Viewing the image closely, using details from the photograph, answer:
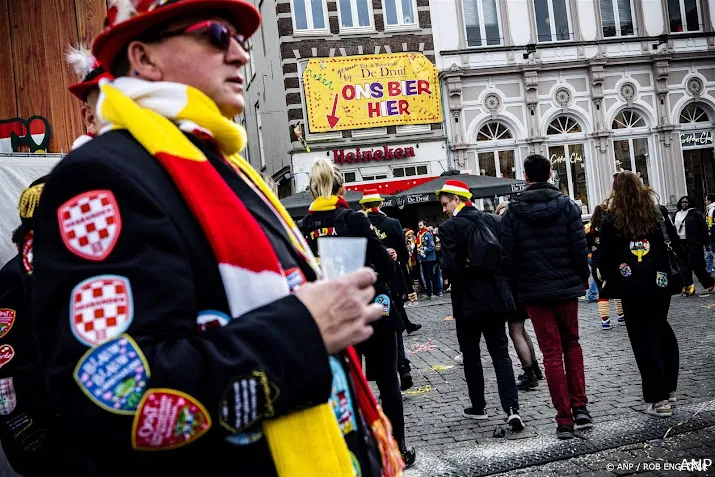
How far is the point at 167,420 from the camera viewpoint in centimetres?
114

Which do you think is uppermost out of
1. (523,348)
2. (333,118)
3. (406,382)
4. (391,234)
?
(333,118)

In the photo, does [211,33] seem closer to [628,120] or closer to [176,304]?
[176,304]

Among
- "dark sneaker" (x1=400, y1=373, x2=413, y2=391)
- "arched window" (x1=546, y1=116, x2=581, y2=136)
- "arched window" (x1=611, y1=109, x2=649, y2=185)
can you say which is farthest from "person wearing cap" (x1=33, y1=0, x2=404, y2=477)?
"arched window" (x1=611, y1=109, x2=649, y2=185)

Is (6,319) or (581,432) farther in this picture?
(581,432)

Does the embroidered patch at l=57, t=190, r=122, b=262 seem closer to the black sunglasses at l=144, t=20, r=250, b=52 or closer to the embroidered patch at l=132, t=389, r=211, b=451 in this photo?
the embroidered patch at l=132, t=389, r=211, b=451

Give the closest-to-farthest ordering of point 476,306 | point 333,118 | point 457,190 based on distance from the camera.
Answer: point 476,306 → point 457,190 → point 333,118

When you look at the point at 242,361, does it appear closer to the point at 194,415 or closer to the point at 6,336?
the point at 194,415

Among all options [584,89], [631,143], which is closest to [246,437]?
[584,89]

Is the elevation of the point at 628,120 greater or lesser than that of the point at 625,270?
greater

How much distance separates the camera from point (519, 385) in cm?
673

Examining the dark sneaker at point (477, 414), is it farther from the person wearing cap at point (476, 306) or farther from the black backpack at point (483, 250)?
the black backpack at point (483, 250)

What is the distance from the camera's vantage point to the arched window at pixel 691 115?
24.5 m

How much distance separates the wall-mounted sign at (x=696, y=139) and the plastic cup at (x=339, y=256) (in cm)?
2590

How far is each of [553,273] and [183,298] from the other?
14.6ft
